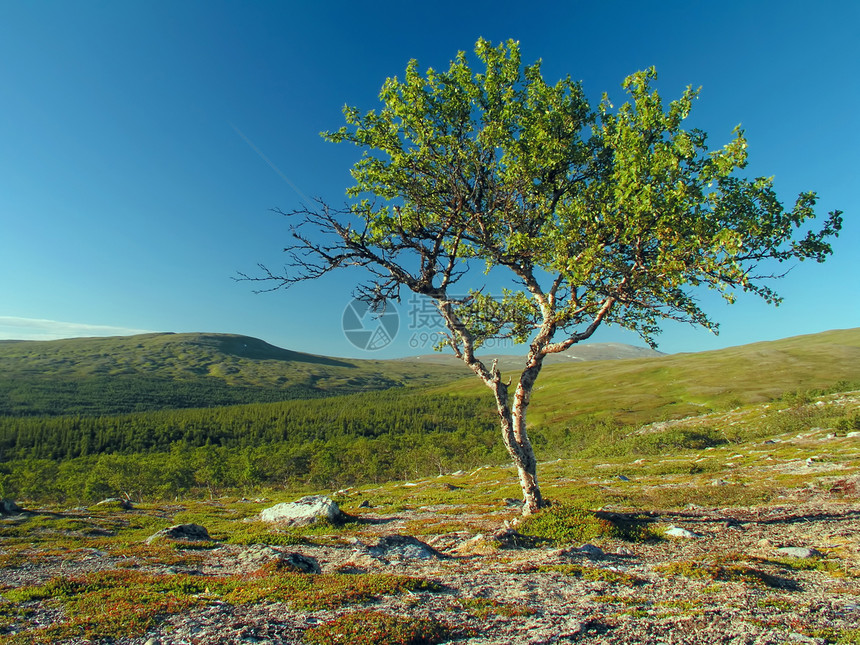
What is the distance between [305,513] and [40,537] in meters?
14.4

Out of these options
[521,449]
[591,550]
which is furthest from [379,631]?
[521,449]

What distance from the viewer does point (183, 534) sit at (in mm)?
21406

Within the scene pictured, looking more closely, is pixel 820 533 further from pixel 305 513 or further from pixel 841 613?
pixel 305 513

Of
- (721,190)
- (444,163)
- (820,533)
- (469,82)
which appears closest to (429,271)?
(444,163)

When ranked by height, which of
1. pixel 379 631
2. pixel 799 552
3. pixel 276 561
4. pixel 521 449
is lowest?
pixel 276 561

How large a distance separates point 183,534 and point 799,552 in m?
25.1

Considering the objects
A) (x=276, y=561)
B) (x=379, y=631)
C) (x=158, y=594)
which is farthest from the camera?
(x=276, y=561)

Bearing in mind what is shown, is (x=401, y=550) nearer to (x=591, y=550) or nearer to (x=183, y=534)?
(x=591, y=550)

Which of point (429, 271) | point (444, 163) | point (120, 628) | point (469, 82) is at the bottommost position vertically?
point (120, 628)

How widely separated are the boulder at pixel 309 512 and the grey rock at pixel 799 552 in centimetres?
2154

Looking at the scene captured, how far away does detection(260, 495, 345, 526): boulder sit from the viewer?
85.7 feet

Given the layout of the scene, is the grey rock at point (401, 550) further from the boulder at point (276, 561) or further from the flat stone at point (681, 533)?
the flat stone at point (681, 533)

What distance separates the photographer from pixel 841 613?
8172mm

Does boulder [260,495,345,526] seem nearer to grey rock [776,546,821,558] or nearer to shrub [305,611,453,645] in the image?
shrub [305,611,453,645]
